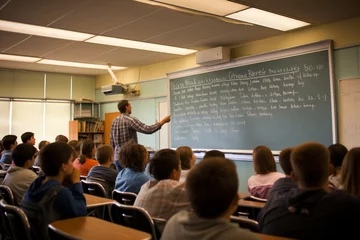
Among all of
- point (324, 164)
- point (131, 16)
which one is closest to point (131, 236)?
point (324, 164)

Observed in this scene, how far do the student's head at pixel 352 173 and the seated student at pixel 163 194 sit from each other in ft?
3.01

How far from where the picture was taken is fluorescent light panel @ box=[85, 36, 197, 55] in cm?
575

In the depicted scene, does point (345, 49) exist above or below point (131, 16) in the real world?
below

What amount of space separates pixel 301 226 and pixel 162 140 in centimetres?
614

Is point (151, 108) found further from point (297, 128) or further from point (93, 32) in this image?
point (297, 128)

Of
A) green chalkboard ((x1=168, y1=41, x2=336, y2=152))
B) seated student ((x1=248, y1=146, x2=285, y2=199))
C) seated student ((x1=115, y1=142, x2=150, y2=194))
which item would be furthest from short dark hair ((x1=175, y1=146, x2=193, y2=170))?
green chalkboard ((x1=168, y1=41, x2=336, y2=152))

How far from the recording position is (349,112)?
468cm

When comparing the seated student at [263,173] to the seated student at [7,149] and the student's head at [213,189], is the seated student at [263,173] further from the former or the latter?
the seated student at [7,149]

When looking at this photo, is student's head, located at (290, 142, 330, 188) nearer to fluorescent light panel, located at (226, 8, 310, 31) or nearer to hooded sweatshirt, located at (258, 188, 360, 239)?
hooded sweatshirt, located at (258, 188, 360, 239)

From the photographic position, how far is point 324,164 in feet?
5.59

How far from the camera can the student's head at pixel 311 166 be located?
167 cm

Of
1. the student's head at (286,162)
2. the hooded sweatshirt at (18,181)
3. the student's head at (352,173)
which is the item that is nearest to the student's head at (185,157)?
the student's head at (286,162)

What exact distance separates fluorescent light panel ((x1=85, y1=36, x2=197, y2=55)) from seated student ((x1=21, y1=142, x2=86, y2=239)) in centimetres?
369

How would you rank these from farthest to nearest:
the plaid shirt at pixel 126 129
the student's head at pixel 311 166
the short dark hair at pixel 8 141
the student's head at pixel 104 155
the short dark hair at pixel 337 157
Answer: the short dark hair at pixel 8 141 → the plaid shirt at pixel 126 129 → the student's head at pixel 104 155 → the short dark hair at pixel 337 157 → the student's head at pixel 311 166
